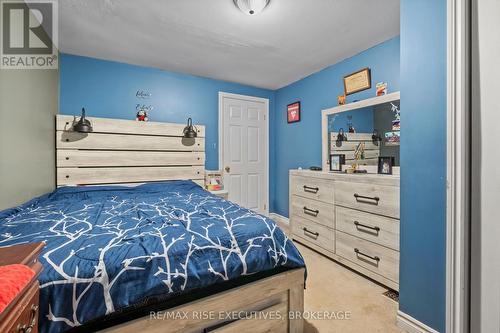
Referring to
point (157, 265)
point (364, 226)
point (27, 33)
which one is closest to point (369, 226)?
point (364, 226)

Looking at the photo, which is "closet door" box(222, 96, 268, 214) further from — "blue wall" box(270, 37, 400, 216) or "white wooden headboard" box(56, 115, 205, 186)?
"white wooden headboard" box(56, 115, 205, 186)

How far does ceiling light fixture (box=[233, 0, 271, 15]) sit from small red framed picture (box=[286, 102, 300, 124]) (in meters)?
1.97

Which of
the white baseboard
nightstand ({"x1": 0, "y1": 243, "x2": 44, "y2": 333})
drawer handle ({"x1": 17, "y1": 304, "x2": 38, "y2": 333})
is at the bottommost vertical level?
the white baseboard

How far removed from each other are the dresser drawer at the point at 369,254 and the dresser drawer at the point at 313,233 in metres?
0.10

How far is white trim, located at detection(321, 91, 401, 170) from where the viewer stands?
230cm

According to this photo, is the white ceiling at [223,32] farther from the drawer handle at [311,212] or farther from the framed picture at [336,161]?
the drawer handle at [311,212]

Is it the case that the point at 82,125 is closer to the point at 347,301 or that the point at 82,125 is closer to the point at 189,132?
the point at 189,132

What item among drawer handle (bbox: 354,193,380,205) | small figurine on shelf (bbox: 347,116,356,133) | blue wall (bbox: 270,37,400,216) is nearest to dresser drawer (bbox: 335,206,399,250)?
drawer handle (bbox: 354,193,380,205)

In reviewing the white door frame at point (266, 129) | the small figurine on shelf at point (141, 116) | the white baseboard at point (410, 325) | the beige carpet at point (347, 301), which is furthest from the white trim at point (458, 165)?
the small figurine on shelf at point (141, 116)

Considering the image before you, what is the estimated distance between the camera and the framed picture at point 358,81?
8.63 ft

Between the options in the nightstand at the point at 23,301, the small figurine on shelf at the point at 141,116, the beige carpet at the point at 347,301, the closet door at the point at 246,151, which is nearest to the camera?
the nightstand at the point at 23,301

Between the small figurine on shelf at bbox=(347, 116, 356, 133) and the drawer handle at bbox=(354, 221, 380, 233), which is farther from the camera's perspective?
the small figurine on shelf at bbox=(347, 116, 356, 133)

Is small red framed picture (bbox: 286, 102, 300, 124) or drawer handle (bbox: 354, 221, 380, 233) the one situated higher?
small red framed picture (bbox: 286, 102, 300, 124)

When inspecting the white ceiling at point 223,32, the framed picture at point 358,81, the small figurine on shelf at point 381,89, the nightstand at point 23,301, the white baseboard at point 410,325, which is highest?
the white ceiling at point 223,32
